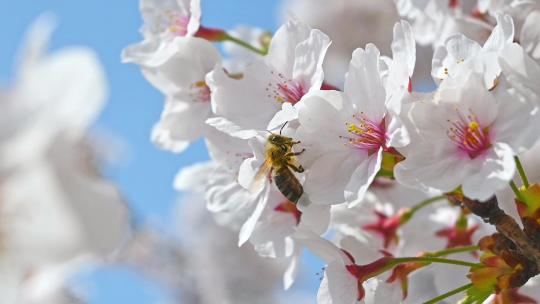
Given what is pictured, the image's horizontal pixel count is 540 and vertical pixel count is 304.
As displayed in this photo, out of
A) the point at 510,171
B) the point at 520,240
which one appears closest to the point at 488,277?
the point at 520,240

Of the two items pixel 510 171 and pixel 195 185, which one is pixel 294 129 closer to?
pixel 510 171

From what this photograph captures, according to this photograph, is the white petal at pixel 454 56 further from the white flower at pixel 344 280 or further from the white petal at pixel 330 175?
the white flower at pixel 344 280

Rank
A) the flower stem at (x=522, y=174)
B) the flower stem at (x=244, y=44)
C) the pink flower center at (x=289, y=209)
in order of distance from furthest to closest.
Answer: the flower stem at (x=244, y=44)
the pink flower center at (x=289, y=209)
the flower stem at (x=522, y=174)

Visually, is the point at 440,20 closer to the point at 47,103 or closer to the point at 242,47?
the point at 242,47

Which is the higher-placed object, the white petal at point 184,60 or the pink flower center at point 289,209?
the white petal at point 184,60

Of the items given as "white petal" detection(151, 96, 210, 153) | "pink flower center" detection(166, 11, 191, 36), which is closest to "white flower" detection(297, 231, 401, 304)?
"white petal" detection(151, 96, 210, 153)

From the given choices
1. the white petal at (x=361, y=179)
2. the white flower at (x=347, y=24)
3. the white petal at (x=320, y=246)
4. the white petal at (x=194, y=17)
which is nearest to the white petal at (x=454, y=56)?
the white petal at (x=361, y=179)

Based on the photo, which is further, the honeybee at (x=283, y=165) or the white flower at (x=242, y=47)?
the white flower at (x=242, y=47)

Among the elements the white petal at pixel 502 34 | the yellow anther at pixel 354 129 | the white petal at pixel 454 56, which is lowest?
the yellow anther at pixel 354 129
